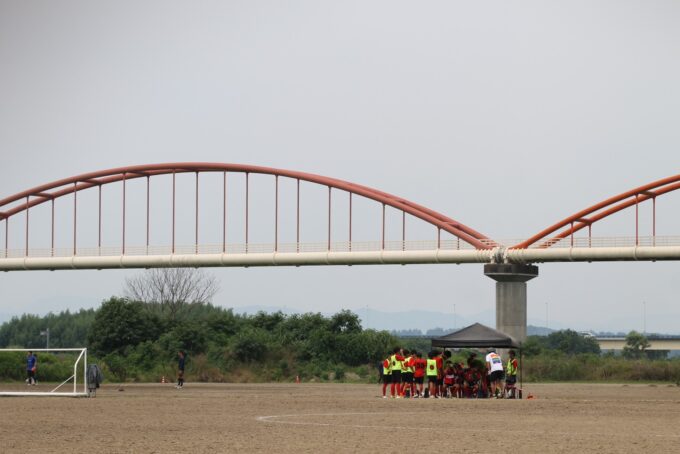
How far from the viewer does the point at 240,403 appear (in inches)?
1344

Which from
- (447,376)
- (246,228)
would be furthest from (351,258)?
(447,376)

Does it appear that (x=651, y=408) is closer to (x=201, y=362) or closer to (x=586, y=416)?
(x=586, y=416)

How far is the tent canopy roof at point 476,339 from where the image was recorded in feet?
125

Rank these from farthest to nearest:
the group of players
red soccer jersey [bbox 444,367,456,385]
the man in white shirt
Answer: red soccer jersey [bbox 444,367,456,385]
the group of players
the man in white shirt

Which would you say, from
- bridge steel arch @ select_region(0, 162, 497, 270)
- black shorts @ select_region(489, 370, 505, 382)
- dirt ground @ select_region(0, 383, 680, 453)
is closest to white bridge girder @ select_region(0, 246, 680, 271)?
bridge steel arch @ select_region(0, 162, 497, 270)

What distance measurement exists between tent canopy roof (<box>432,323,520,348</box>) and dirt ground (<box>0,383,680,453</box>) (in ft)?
6.60

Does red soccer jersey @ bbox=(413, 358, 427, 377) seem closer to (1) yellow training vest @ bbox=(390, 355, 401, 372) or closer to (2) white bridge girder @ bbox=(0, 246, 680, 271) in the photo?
(1) yellow training vest @ bbox=(390, 355, 401, 372)

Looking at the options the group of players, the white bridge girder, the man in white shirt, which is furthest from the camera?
the white bridge girder

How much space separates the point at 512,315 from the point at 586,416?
1615 inches

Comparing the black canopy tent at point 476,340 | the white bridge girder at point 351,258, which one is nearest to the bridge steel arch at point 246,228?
the white bridge girder at point 351,258

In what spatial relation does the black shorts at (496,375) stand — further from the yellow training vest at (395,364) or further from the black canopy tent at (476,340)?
the yellow training vest at (395,364)

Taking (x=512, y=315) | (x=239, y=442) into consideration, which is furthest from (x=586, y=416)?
(x=512, y=315)

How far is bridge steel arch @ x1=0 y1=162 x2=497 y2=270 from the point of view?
250 ft

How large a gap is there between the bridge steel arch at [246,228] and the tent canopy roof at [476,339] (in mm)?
32726
